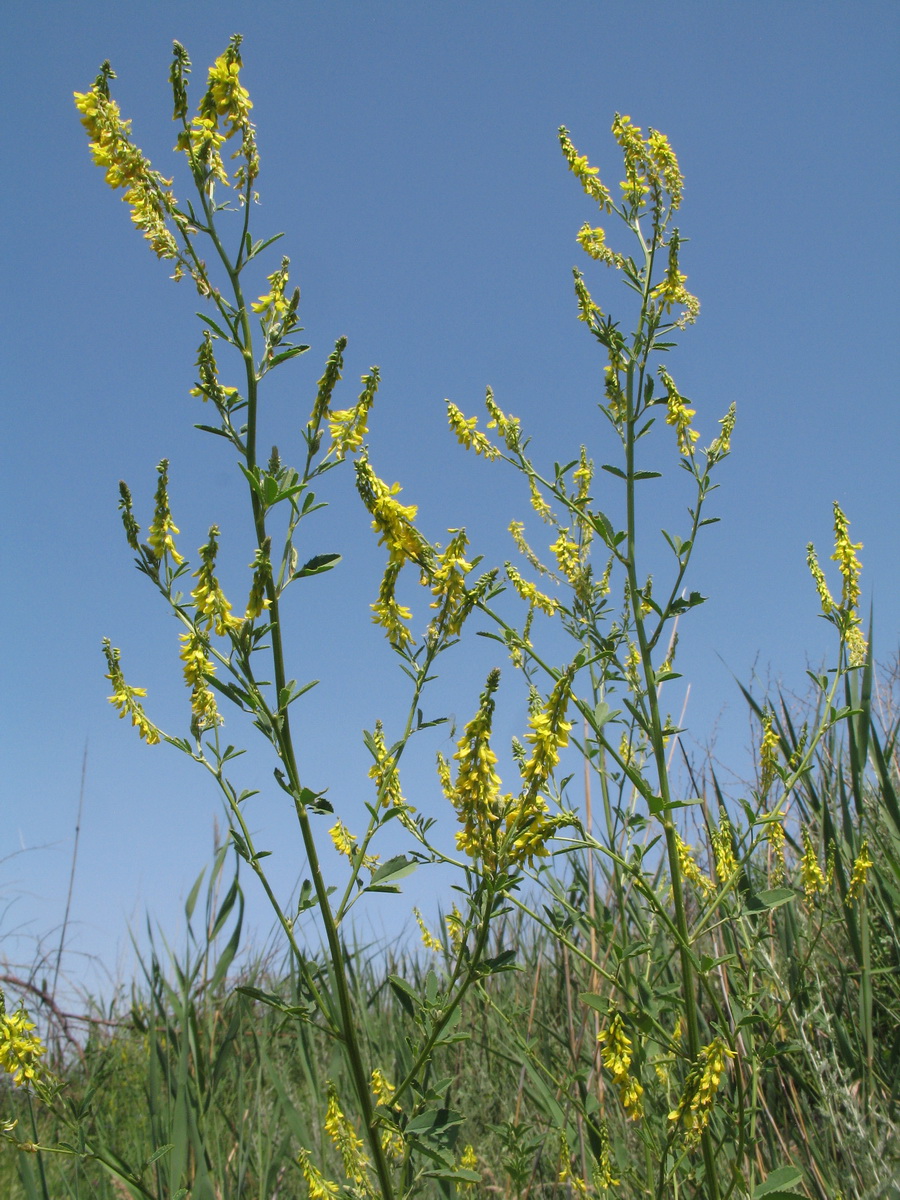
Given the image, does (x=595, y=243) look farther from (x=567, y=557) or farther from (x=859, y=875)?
(x=859, y=875)

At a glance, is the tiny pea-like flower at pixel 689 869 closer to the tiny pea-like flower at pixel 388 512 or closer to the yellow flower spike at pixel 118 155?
the tiny pea-like flower at pixel 388 512

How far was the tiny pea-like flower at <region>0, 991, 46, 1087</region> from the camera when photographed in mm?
2145

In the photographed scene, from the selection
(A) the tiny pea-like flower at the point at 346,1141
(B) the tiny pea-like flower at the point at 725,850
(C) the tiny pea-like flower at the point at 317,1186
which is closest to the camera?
(C) the tiny pea-like flower at the point at 317,1186

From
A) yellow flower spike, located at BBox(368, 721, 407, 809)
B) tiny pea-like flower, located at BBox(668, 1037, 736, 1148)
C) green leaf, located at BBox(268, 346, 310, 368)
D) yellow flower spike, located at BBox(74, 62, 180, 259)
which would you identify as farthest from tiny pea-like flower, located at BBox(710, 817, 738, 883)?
yellow flower spike, located at BBox(74, 62, 180, 259)

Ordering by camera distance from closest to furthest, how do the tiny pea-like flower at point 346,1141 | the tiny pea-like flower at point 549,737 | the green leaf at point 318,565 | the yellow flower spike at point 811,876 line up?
the tiny pea-like flower at point 549,737, the green leaf at point 318,565, the tiny pea-like flower at point 346,1141, the yellow flower spike at point 811,876

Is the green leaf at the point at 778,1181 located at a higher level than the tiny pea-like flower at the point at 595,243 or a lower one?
lower

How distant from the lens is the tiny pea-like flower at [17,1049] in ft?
7.04

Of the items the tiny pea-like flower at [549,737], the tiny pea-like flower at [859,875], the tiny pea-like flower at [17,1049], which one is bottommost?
the tiny pea-like flower at [859,875]

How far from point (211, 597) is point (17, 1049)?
1.31 m

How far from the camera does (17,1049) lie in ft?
7.14

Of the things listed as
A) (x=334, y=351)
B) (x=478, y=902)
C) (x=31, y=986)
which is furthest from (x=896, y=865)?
(x=31, y=986)

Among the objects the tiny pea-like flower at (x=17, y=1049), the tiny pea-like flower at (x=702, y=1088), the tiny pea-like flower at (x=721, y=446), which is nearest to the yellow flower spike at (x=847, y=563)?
the tiny pea-like flower at (x=721, y=446)

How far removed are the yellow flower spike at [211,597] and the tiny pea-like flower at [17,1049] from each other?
1.20m

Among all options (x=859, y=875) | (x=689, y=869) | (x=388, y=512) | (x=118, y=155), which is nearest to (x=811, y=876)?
(x=859, y=875)
